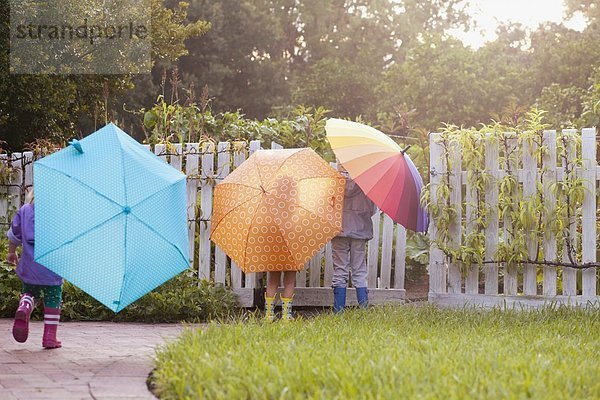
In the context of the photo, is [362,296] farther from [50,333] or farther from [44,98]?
[44,98]

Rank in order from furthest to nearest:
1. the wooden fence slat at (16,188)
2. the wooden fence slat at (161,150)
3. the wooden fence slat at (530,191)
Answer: the wooden fence slat at (16,188)
the wooden fence slat at (161,150)
the wooden fence slat at (530,191)

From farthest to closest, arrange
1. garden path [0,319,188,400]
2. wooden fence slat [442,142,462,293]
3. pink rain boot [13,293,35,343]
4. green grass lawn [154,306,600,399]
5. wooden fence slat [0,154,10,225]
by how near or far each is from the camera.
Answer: wooden fence slat [0,154,10,225], wooden fence slat [442,142,462,293], pink rain boot [13,293,35,343], garden path [0,319,188,400], green grass lawn [154,306,600,399]

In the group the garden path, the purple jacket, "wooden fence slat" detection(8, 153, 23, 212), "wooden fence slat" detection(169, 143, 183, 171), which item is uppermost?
"wooden fence slat" detection(169, 143, 183, 171)

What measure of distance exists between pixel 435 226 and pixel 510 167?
899mm

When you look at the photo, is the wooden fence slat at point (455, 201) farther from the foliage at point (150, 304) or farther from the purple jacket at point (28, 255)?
the purple jacket at point (28, 255)

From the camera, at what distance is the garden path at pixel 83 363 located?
4176 millimetres

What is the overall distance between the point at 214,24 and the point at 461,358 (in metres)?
28.3

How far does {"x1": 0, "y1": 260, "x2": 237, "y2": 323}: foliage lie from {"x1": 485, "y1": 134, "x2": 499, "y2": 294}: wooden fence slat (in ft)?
8.18

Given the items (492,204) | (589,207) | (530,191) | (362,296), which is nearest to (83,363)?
(362,296)

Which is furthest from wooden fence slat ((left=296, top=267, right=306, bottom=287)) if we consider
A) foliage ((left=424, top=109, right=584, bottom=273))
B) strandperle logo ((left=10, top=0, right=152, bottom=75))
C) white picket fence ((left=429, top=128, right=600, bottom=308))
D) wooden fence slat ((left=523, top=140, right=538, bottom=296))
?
strandperle logo ((left=10, top=0, right=152, bottom=75))

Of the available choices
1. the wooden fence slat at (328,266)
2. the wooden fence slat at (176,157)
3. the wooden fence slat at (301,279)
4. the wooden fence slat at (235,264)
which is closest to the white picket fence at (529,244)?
the wooden fence slat at (328,266)

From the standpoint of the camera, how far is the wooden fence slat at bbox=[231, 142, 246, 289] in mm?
8088

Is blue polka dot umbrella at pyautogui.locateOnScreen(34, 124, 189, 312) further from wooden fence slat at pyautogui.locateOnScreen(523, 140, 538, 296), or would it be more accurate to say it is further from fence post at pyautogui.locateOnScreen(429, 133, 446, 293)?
wooden fence slat at pyautogui.locateOnScreen(523, 140, 538, 296)

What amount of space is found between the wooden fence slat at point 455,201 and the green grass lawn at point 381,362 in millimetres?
1866
